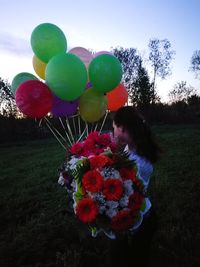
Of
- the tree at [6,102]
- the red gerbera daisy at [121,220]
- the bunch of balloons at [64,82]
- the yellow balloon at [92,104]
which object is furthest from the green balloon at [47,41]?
the tree at [6,102]

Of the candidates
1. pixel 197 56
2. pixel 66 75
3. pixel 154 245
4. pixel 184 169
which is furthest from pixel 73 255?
pixel 197 56

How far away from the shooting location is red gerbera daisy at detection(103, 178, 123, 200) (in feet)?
7.43

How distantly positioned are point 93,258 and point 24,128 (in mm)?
19573

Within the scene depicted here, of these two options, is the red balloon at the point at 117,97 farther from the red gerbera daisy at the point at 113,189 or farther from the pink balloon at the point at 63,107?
the red gerbera daisy at the point at 113,189

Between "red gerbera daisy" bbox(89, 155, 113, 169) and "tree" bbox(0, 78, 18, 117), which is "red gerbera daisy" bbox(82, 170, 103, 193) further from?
"tree" bbox(0, 78, 18, 117)

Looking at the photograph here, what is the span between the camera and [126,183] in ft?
7.70

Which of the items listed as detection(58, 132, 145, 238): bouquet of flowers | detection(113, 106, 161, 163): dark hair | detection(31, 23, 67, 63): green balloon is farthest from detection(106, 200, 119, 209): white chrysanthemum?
detection(31, 23, 67, 63): green balloon

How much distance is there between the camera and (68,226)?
4918 millimetres

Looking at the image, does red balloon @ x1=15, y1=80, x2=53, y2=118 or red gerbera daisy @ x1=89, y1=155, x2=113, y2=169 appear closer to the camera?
red gerbera daisy @ x1=89, y1=155, x2=113, y2=169

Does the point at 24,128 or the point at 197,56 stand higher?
the point at 197,56

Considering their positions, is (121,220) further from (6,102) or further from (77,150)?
(6,102)

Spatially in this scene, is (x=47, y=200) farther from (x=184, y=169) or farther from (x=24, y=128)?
(x=24, y=128)

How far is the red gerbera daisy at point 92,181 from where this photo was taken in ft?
7.47

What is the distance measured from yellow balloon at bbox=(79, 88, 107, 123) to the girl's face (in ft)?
3.40
